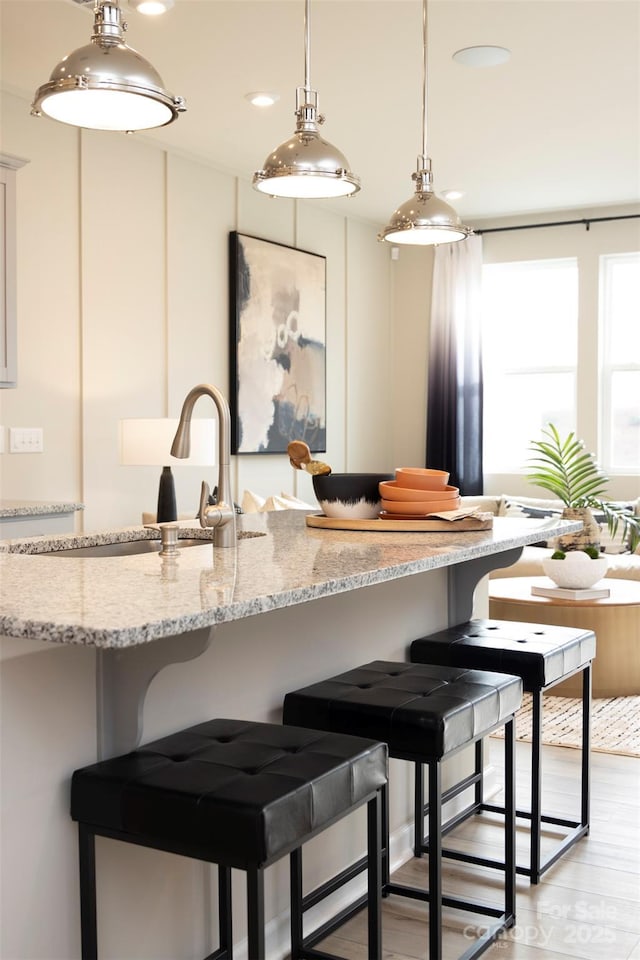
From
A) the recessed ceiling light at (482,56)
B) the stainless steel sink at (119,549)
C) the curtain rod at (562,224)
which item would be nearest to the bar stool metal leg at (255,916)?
the stainless steel sink at (119,549)

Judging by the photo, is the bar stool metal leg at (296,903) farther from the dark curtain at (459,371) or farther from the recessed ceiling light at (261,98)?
the dark curtain at (459,371)

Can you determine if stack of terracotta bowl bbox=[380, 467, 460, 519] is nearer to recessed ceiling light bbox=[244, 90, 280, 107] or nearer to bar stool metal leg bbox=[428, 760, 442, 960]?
bar stool metal leg bbox=[428, 760, 442, 960]

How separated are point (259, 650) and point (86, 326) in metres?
3.05

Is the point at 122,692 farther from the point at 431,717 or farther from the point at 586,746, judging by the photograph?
the point at 586,746

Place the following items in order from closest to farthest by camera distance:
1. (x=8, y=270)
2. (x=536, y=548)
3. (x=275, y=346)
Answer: (x=8, y=270)
(x=275, y=346)
(x=536, y=548)

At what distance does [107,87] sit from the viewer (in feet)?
6.40

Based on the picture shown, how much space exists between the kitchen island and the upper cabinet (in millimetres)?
1640

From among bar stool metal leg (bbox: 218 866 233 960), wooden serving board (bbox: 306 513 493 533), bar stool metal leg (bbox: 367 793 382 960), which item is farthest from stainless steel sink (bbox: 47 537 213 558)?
bar stool metal leg (bbox: 367 793 382 960)

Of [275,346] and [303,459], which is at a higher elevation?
[275,346]

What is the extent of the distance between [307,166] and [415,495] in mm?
940

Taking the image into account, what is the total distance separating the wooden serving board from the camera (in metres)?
2.66

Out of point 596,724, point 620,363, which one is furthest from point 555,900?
point 620,363

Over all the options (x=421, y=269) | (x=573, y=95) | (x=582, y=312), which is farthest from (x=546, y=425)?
(x=573, y=95)

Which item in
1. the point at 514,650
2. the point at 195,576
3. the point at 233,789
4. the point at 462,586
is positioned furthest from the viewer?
the point at 462,586
